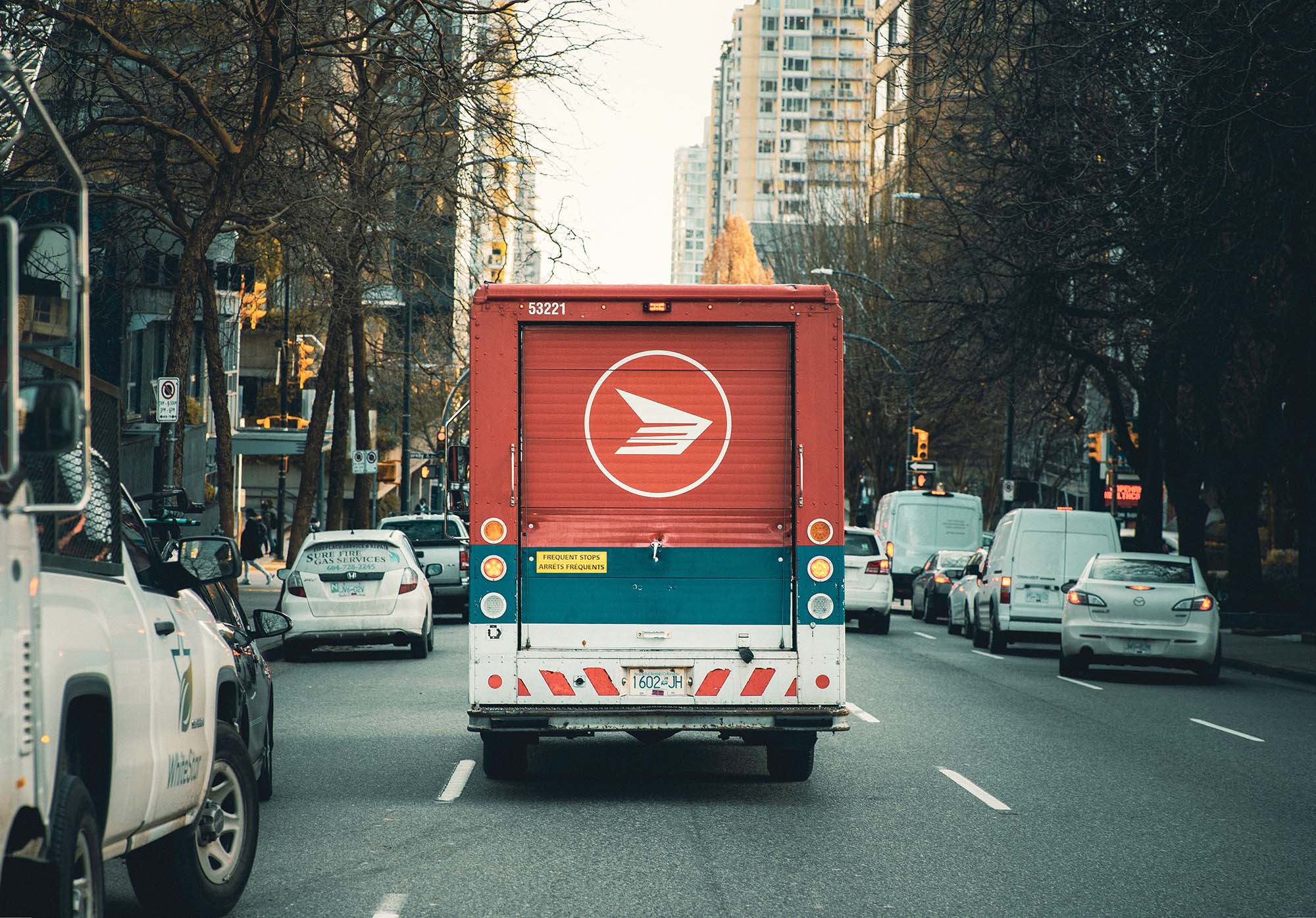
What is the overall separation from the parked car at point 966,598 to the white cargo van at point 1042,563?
8.05 feet

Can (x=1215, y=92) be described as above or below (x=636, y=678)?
above

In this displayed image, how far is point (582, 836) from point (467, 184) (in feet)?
77.1

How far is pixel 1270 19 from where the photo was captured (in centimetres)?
1733

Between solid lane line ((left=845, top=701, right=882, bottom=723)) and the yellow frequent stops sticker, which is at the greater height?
the yellow frequent stops sticker

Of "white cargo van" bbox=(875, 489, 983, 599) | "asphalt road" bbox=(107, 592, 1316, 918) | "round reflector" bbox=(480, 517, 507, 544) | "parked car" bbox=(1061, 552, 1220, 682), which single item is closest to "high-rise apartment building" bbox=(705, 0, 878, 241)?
"white cargo van" bbox=(875, 489, 983, 599)

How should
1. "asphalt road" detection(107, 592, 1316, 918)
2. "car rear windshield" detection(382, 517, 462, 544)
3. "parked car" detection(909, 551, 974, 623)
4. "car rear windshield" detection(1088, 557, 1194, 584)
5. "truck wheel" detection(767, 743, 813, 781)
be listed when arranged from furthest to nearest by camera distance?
"parked car" detection(909, 551, 974, 623), "car rear windshield" detection(382, 517, 462, 544), "car rear windshield" detection(1088, 557, 1194, 584), "truck wheel" detection(767, 743, 813, 781), "asphalt road" detection(107, 592, 1316, 918)

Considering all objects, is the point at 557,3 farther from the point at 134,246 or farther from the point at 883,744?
the point at 883,744

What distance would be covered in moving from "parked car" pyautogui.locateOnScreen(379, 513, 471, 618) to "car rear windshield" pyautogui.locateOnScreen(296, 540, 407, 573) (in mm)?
6544

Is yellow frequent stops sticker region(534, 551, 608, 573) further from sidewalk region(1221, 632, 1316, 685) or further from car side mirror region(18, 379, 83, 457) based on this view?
sidewalk region(1221, 632, 1316, 685)

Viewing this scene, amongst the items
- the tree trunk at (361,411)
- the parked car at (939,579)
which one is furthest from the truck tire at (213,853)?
the tree trunk at (361,411)

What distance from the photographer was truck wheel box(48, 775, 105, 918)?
4.84 metres

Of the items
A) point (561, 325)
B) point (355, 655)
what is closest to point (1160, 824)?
point (561, 325)

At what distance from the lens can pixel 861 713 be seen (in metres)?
16.0

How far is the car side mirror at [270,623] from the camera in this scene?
34.5ft
